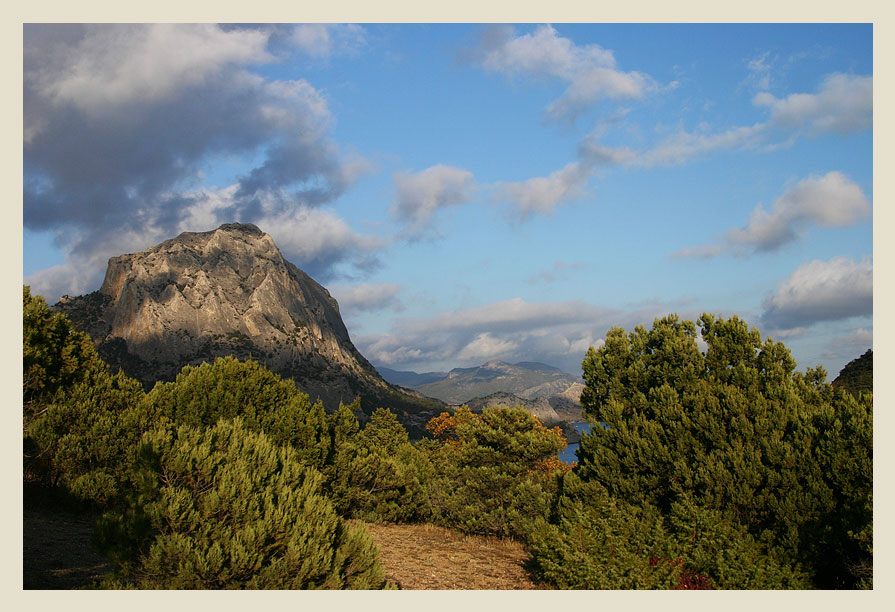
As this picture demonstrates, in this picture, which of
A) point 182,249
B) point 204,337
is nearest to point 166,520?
point 204,337

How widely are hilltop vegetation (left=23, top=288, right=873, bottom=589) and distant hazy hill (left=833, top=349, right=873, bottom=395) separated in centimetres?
2832

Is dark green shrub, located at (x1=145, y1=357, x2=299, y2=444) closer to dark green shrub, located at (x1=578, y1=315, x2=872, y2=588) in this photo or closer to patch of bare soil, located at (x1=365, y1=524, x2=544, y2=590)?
patch of bare soil, located at (x1=365, y1=524, x2=544, y2=590)

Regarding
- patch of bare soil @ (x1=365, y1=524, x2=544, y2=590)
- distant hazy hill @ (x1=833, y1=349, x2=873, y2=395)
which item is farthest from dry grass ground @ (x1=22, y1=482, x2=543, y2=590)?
distant hazy hill @ (x1=833, y1=349, x2=873, y2=395)

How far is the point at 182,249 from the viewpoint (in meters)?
180

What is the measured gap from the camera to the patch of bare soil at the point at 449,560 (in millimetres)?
16391

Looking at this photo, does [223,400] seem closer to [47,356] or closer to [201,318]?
[47,356]

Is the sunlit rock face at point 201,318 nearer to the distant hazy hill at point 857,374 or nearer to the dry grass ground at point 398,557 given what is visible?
the distant hazy hill at point 857,374

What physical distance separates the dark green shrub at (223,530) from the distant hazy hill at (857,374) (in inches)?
1735

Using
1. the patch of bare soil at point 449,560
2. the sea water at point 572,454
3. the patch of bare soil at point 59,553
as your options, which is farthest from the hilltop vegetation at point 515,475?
the patch of bare soil at point 59,553

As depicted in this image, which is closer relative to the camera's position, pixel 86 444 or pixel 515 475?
pixel 86 444

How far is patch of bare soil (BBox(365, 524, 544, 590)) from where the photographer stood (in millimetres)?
16391

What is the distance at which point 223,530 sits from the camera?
10531 mm

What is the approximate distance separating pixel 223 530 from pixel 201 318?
16708 centimetres

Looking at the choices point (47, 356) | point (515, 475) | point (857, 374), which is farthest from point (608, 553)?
point (857, 374)
